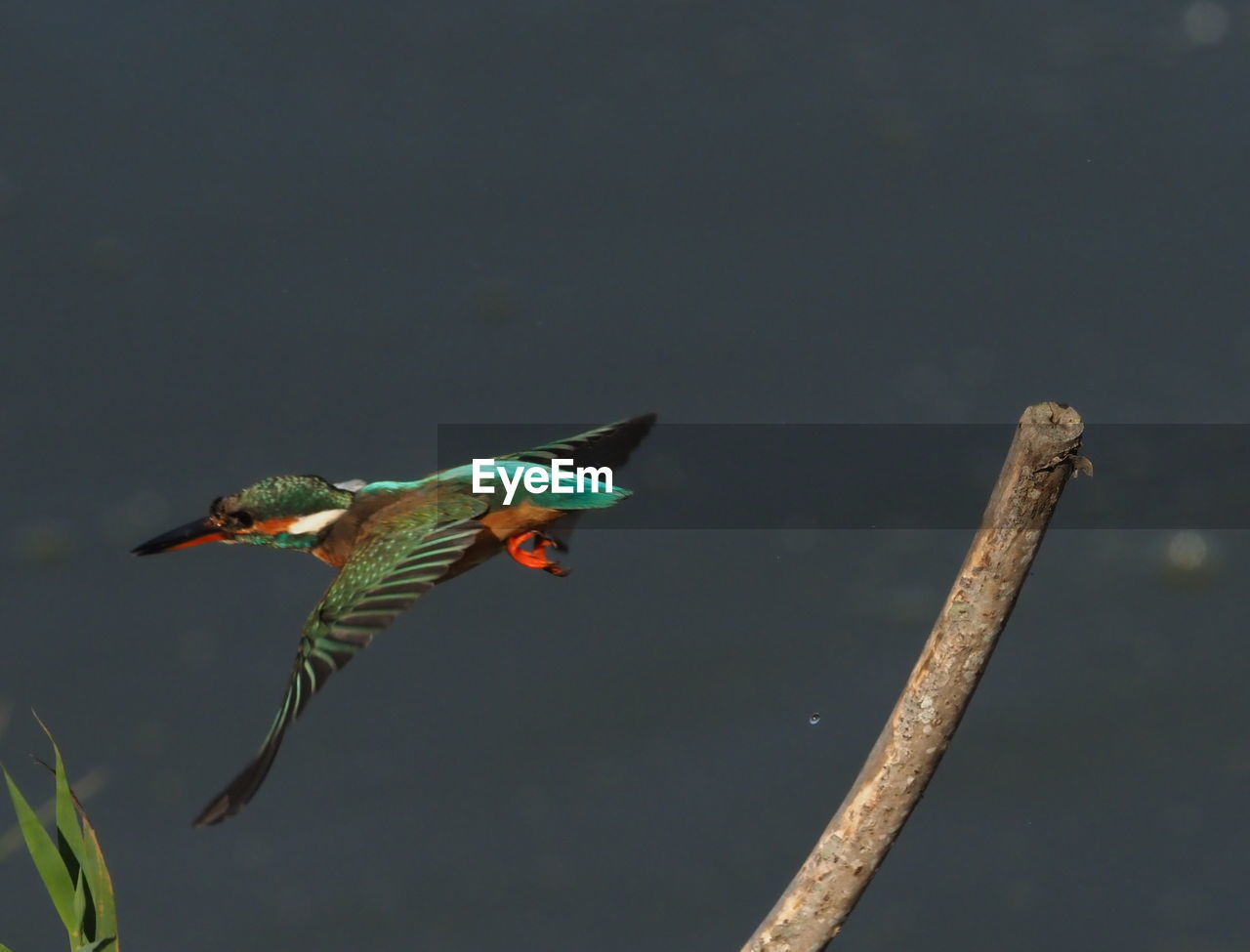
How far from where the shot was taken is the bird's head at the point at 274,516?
3316 mm

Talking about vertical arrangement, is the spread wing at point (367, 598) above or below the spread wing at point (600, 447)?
below

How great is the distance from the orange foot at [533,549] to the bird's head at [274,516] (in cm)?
30

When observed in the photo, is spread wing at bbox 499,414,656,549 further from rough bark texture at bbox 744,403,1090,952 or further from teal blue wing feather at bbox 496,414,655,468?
rough bark texture at bbox 744,403,1090,952

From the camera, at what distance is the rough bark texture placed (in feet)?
11.1

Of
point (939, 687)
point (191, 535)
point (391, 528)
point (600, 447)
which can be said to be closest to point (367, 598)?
point (391, 528)

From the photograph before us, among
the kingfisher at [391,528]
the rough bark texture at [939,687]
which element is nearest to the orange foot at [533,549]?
the kingfisher at [391,528]

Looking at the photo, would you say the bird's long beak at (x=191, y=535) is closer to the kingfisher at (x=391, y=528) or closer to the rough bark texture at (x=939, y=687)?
the kingfisher at (x=391, y=528)

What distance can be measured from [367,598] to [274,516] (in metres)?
0.33

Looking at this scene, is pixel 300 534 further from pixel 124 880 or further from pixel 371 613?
pixel 124 880

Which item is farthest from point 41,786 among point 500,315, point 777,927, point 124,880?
point 777,927

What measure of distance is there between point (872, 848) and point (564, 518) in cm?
89

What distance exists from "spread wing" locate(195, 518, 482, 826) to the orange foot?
4.3 inches

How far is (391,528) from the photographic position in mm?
3270

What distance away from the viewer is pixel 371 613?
308 cm
